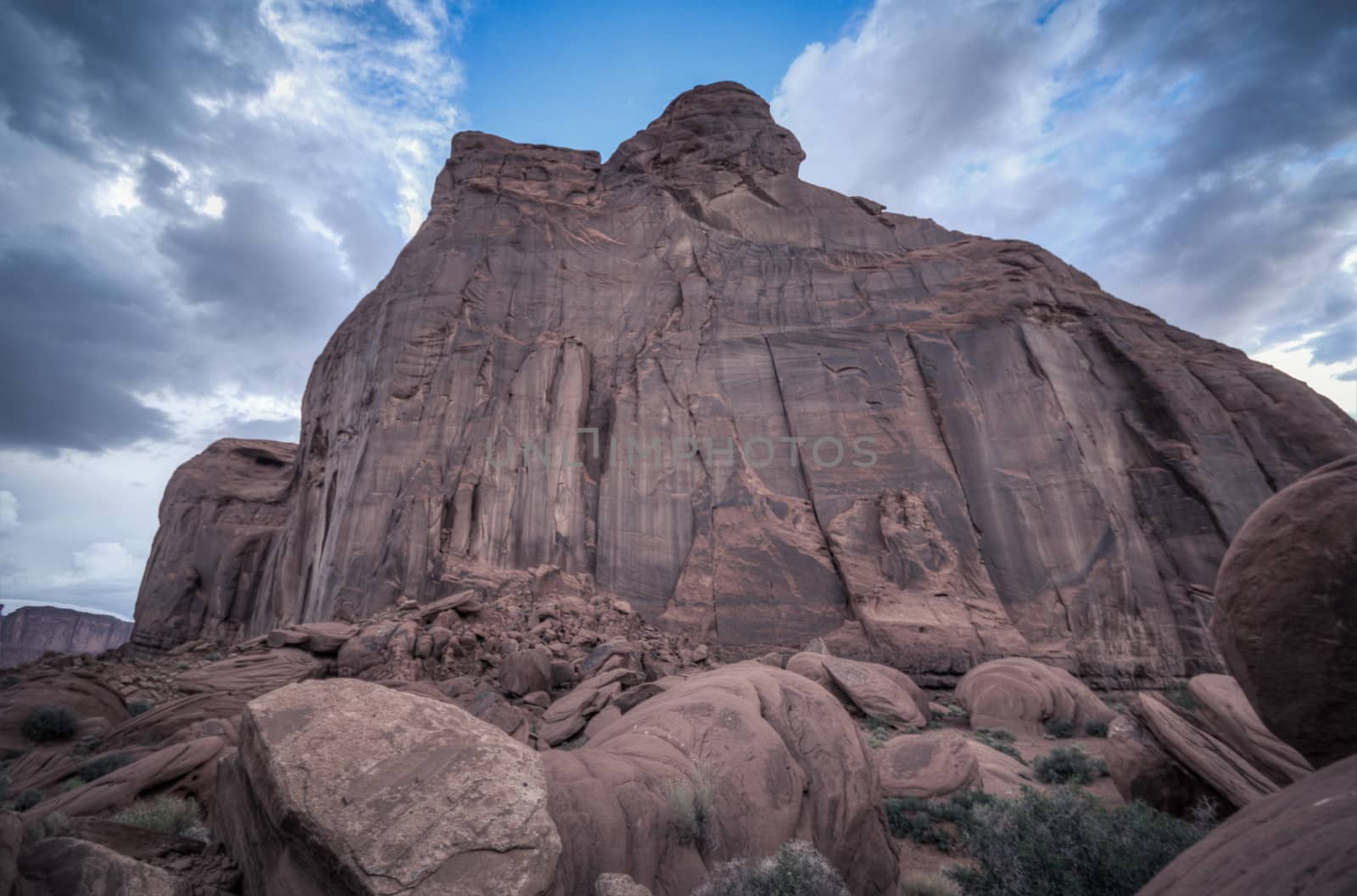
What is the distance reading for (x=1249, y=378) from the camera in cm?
2119

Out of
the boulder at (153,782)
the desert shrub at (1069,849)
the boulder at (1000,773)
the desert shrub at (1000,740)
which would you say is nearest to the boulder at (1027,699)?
the desert shrub at (1000,740)

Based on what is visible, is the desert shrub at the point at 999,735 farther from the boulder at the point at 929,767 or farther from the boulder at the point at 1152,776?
the boulder at the point at 1152,776

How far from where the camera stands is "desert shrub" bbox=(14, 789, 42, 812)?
6056 mm

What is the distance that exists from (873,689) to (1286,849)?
441 inches

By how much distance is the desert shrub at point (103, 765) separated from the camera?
23.2 ft

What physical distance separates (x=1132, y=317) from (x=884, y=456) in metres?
12.6

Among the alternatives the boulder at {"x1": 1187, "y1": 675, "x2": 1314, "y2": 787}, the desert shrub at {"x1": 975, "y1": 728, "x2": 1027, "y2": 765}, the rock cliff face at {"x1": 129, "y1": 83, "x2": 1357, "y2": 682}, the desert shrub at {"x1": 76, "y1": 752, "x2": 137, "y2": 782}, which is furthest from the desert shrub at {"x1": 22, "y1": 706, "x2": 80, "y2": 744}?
the desert shrub at {"x1": 975, "y1": 728, "x2": 1027, "y2": 765}

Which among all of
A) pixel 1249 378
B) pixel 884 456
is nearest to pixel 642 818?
pixel 884 456

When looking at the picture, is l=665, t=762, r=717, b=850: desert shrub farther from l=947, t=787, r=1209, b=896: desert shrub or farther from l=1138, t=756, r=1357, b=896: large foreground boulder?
l=1138, t=756, r=1357, b=896: large foreground boulder

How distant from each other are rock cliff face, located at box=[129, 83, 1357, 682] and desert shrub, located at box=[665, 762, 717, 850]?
14.6 metres

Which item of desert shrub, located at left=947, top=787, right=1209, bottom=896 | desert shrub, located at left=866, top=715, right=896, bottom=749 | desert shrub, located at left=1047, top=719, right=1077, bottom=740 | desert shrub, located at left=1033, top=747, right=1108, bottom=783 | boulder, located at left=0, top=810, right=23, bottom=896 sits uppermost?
boulder, located at left=0, top=810, right=23, bottom=896

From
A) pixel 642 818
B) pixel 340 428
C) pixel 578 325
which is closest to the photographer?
pixel 642 818

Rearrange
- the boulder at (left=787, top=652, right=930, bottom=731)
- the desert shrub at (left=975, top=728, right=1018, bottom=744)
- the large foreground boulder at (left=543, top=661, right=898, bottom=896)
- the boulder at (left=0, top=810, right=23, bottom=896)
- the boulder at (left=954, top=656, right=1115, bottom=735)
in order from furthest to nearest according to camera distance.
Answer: the boulder at (left=954, top=656, right=1115, bottom=735), the boulder at (left=787, top=652, right=930, bottom=731), the desert shrub at (left=975, top=728, right=1018, bottom=744), the large foreground boulder at (left=543, top=661, right=898, bottom=896), the boulder at (left=0, top=810, right=23, bottom=896)

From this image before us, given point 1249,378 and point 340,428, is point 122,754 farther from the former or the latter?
point 1249,378
